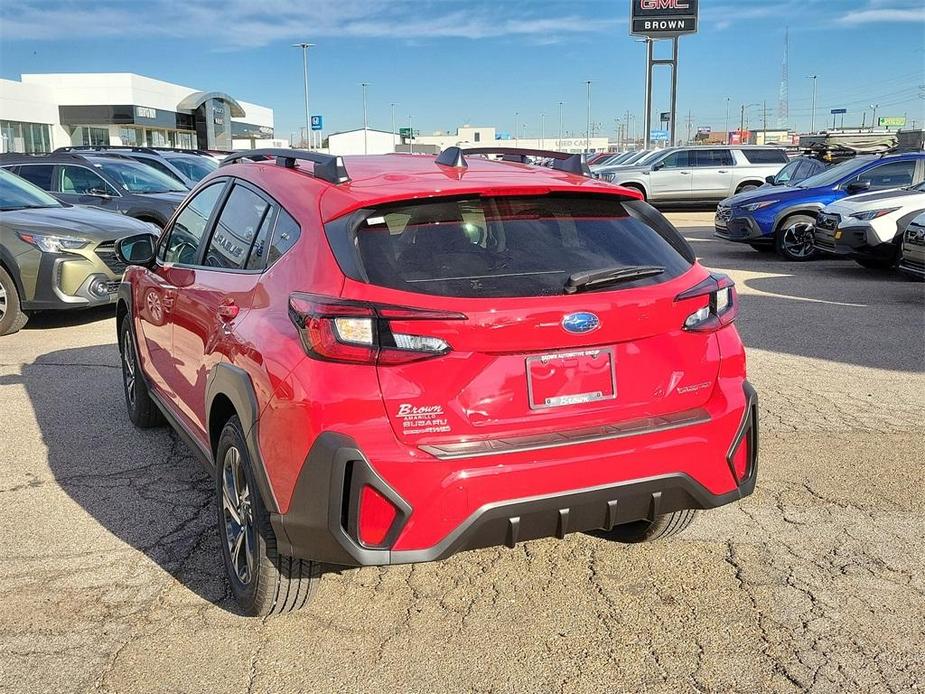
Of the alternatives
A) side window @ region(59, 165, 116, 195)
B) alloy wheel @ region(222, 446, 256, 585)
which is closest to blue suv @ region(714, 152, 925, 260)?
side window @ region(59, 165, 116, 195)

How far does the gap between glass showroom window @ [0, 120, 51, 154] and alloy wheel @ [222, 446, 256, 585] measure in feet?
145

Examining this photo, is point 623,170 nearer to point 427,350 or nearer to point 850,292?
point 850,292

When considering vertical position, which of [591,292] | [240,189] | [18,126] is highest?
[18,126]

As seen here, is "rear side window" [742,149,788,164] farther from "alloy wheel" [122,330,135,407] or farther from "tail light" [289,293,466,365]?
"tail light" [289,293,466,365]

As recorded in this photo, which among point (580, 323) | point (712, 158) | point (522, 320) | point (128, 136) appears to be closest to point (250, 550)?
point (522, 320)

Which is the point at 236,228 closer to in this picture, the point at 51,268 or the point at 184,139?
the point at 51,268

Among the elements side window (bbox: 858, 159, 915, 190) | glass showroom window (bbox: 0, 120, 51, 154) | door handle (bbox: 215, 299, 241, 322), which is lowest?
door handle (bbox: 215, 299, 241, 322)

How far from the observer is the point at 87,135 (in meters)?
53.9

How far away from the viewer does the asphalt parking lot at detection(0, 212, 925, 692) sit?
2.83m

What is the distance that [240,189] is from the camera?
3.73m

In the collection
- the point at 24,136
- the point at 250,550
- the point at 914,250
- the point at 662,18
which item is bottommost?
the point at 250,550

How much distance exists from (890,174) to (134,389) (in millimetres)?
12420

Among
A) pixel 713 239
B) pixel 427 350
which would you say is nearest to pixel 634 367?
pixel 427 350

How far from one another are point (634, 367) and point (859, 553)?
1.58 m
